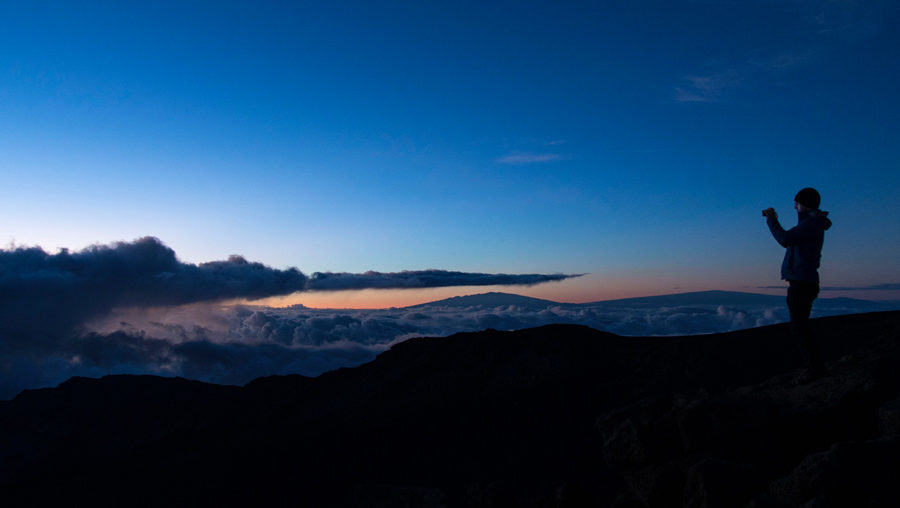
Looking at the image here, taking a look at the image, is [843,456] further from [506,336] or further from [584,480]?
[506,336]

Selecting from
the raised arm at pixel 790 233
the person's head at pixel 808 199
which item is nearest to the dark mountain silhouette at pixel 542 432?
the raised arm at pixel 790 233

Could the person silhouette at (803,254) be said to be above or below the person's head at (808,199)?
below

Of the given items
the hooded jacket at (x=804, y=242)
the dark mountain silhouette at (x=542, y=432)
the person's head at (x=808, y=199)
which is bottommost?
the dark mountain silhouette at (x=542, y=432)

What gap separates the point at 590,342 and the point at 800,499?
23.7m

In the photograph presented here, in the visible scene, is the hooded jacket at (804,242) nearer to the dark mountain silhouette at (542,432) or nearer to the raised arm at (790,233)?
the raised arm at (790,233)

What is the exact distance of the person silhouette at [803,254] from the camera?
777 centimetres

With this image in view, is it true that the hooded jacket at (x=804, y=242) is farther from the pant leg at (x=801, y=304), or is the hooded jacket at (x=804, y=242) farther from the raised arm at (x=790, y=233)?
the pant leg at (x=801, y=304)

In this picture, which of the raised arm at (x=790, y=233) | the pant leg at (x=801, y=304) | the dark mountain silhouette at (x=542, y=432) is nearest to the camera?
the raised arm at (x=790, y=233)

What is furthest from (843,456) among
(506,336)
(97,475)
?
(97,475)

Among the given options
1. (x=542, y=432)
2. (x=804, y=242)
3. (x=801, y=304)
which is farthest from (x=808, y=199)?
(x=542, y=432)

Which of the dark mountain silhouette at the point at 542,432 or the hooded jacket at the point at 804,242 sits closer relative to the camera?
the hooded jacket at the point at 804,242

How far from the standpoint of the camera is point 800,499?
20.4ft

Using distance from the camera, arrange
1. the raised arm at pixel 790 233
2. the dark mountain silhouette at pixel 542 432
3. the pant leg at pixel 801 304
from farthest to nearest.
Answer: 1. the pant leg at pixel 801 304
2. the dark mountain silhouette at pixel 542 432
3. the raised arm at pixel 790 233

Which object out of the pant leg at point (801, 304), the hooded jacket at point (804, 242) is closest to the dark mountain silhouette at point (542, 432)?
the pant leg at point (801, 304)
